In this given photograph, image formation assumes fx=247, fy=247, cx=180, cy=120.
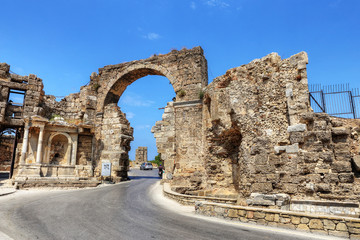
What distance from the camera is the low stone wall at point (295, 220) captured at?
424 cm

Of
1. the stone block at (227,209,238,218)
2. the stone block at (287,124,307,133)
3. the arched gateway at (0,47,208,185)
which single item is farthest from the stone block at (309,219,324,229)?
the arched gateway at (0,47,208,185)

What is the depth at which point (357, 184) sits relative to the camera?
6.05 meters

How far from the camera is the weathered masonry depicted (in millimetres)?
6422

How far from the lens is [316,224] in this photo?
4508mm

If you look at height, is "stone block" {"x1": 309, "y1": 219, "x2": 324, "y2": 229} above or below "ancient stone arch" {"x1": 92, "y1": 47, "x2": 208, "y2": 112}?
below

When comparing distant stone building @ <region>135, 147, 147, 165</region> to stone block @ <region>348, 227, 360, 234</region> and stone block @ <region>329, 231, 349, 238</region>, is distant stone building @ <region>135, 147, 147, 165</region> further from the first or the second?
stone block @ <region>348, 227, 360, 234</region>

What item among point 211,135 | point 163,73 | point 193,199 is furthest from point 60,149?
point 193,199

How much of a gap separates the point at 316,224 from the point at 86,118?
13638 mm

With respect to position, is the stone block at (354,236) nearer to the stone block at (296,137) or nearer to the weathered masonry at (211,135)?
the weathered masonry at (211,135)

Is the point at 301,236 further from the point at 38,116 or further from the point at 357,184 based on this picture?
the point at 38,116

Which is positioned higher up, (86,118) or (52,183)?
(86,118)

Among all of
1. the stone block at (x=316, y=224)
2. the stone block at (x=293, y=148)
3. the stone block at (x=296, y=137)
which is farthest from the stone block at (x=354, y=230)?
the stone block at (x=296, y=137)

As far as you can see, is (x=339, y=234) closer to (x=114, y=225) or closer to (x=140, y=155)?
(x=114, y=225)

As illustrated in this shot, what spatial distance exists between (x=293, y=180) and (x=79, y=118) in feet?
43.5
